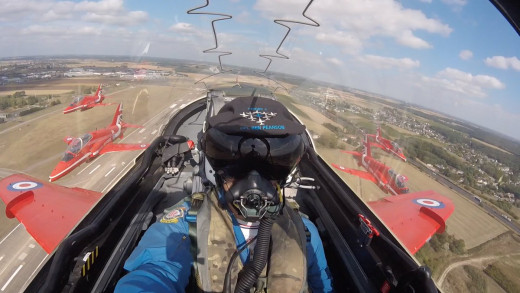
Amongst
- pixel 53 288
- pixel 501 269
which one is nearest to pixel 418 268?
pixel 53 288

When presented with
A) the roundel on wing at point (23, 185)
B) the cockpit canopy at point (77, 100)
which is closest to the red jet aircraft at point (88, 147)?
the cockpit canopy at point (77, 100)

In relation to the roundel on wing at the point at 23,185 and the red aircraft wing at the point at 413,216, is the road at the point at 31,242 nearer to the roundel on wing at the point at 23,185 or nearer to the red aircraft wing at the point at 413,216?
the roundel on wing at the point at 23,185

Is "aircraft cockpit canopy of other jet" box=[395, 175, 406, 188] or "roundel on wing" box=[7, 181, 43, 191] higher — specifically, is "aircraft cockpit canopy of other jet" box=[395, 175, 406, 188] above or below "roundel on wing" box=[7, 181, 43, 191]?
below

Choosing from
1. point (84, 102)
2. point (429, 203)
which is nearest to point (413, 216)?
point (429, 203)

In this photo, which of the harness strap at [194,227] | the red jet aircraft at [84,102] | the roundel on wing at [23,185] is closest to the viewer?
the harness strap at [194,227]

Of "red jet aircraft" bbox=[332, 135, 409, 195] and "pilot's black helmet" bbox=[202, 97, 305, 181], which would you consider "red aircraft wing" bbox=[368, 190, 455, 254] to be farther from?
"red jet aircraft" bbox=[332, 135, 409, 195]

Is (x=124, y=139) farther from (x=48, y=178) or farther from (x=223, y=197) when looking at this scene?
(x=223, y=197)

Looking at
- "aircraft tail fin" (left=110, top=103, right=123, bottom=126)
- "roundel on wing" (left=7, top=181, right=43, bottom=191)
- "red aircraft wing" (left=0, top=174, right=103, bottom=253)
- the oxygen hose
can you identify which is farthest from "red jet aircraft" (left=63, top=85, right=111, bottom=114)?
the oxygen hose
